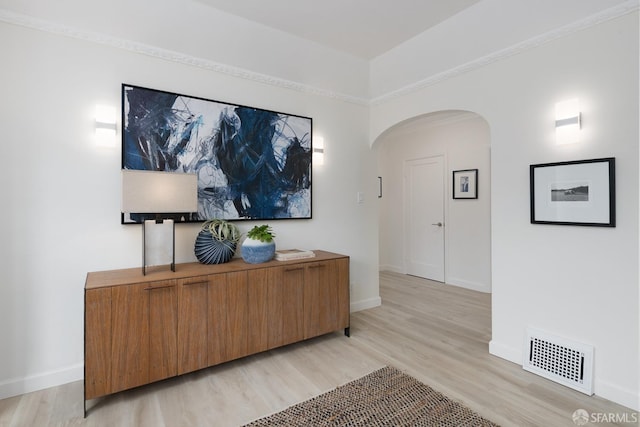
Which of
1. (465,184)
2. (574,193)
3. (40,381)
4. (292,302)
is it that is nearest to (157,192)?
(292,302)

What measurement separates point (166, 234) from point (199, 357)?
94cm

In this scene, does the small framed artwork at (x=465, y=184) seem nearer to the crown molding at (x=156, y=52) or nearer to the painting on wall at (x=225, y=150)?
the crown molding at (x=156, y=52)

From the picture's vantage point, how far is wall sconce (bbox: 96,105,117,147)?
2381mm

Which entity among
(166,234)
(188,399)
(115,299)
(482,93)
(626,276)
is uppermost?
(482,93)

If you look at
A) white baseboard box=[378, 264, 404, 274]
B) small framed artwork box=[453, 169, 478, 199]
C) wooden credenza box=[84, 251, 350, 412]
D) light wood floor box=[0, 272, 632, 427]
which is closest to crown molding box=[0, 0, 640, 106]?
wooden credenza box=[84, 251, 350, 412]

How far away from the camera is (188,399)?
2.11 m

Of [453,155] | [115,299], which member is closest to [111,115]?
[115,299]

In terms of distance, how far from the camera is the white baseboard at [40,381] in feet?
7.03

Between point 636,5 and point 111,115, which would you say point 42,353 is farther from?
point 636,5

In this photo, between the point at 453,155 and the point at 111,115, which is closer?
the point at 111,115

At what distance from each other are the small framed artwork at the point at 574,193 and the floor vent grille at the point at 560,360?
88cm

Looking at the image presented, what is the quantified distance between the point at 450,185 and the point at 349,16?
3.22m

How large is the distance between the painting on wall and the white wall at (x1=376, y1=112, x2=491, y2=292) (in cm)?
136

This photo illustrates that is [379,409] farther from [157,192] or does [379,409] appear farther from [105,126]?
[105,126]
